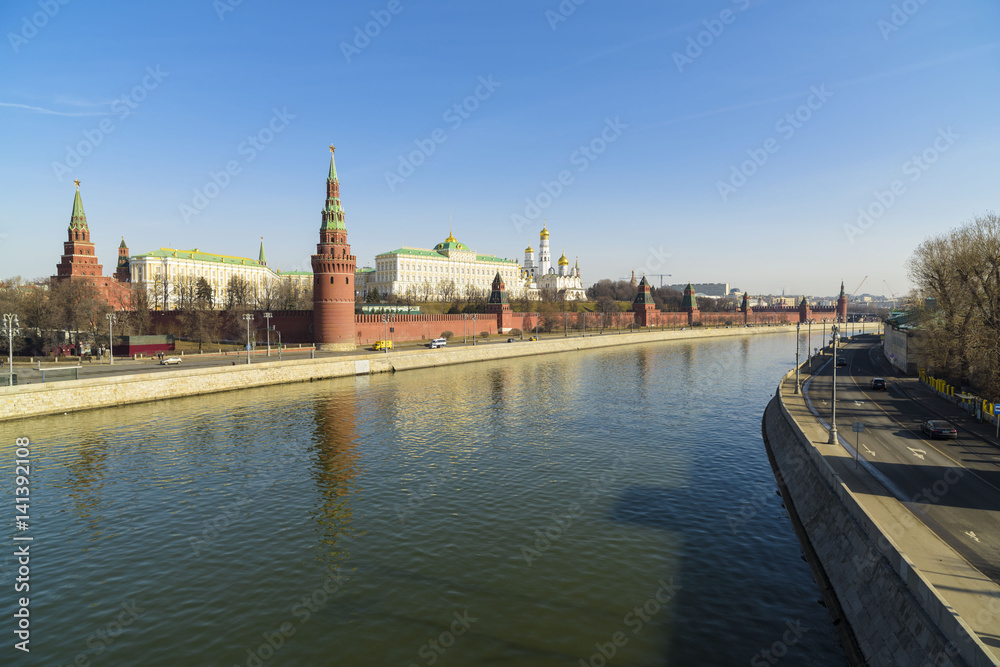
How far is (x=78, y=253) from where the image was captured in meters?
77.9

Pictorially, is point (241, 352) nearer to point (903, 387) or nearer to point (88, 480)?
point (88, 480)

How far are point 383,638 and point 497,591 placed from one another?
137 inches

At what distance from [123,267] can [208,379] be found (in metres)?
91.4

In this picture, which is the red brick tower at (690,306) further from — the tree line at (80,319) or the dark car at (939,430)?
the dark car at (939,430)

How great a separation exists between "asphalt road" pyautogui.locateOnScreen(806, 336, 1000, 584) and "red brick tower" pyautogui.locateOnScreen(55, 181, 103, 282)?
93918mm

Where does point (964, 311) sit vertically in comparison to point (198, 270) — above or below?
below

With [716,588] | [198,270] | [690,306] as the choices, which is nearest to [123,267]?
[198,270]

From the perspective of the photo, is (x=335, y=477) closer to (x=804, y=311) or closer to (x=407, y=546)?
(x=407, y=546)

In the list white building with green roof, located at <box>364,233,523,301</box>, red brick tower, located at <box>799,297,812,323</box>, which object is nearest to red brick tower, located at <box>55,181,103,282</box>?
white building with green roof, located at <box>364,233,523,301</box>

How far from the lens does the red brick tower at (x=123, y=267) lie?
11056cm

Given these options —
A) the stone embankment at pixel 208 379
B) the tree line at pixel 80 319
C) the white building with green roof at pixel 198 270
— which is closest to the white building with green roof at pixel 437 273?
the white building with green roof at pixel 198 270

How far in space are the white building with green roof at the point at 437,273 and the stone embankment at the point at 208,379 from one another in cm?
7903

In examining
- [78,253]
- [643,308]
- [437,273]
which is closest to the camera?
[78,253]

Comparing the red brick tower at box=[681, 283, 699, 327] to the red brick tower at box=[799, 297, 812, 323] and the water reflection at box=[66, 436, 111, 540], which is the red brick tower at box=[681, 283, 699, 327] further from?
the water reflection at box=[66, 436, 111, 540]
